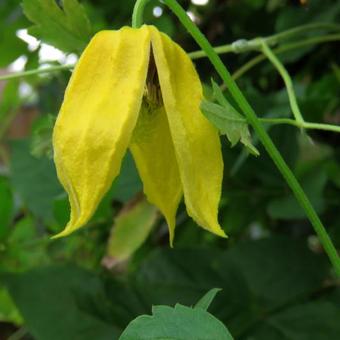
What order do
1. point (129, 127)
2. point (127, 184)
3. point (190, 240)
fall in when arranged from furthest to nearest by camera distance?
point (190, 240), point (127, 184), point (129, 127)

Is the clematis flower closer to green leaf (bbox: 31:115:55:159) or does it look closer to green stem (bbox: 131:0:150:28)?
green stem (bbox: 131:0:150:28)

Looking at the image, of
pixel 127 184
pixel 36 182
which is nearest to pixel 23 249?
pixel 36 182

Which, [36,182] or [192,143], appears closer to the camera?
[192,143]

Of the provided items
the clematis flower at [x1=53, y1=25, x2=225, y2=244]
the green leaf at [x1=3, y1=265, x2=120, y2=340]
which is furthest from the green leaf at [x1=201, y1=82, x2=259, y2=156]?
the green leaf at [x1=3, y1=265, x2=120, y2=340]

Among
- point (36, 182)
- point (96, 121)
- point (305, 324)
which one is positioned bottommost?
→ point (305, 324)

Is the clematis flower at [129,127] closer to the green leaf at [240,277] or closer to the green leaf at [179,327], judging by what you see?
the green leaf at [179,327]

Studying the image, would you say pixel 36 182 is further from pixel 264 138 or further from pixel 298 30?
pixel 264 138
